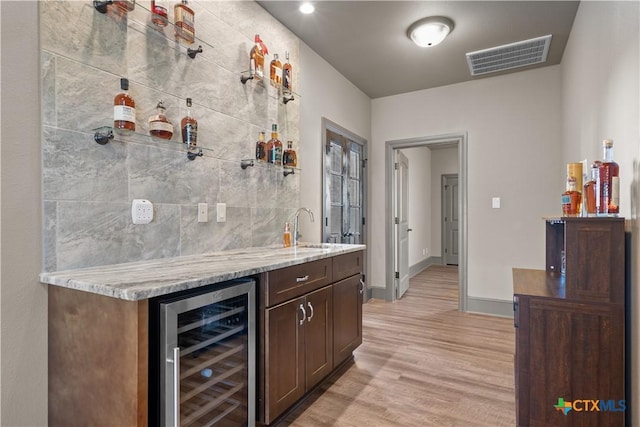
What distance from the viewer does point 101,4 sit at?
5.29ft

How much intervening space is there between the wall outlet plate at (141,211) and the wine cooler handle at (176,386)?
0.81m

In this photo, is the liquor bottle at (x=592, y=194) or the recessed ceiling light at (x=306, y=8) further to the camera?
the recessed ceiling light at (x=306, y=8)

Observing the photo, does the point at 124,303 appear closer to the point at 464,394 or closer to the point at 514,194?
the point at 464,394

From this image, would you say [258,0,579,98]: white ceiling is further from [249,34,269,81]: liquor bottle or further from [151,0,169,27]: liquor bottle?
[151,0,169,27]: liquor bottle

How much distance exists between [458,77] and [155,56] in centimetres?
343

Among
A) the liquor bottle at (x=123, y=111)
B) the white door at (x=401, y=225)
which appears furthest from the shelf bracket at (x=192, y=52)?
the white door at (x=401, y=225)

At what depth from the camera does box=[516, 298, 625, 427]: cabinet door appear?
153 centimetres

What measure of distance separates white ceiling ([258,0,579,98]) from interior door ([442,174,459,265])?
14.2 ft

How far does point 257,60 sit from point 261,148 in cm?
63

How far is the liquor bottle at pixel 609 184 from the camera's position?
1608 mm

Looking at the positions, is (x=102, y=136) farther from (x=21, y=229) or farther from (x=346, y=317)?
(x=346, y=317)

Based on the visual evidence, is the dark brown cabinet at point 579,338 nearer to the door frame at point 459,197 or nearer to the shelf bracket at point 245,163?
the shelf bracket at point 245,163

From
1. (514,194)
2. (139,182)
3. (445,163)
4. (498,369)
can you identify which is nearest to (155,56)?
(139,182)

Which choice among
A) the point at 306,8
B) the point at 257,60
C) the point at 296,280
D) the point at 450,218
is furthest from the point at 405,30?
the point at 450,218
